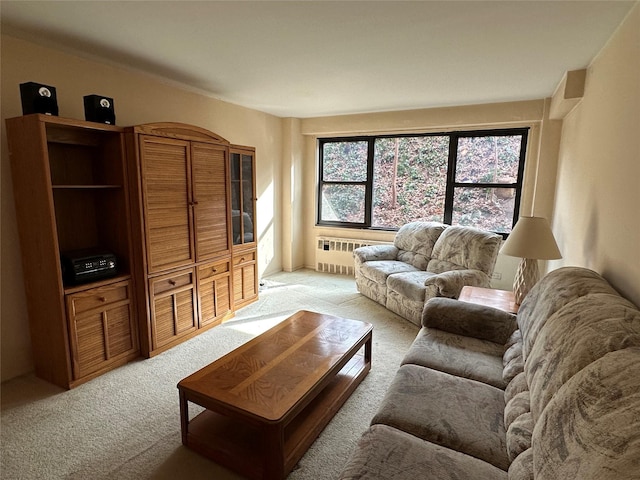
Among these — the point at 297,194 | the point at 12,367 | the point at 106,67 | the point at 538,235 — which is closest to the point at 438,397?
the point at 538,235

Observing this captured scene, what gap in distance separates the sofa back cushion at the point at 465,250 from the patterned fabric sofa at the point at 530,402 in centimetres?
155

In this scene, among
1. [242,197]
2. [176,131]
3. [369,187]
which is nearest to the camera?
[176,131]

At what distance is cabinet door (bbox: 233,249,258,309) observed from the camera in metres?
3.74

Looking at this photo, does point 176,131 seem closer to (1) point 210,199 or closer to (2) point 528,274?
(1) point 210,199

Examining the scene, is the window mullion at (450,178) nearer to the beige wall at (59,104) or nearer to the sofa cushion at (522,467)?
the beige wall at (59,104)

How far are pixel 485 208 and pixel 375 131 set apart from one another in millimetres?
1751

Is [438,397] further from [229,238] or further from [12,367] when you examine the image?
[12,367]

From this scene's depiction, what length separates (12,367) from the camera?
2.49 metres

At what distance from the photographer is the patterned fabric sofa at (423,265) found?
11.0ft

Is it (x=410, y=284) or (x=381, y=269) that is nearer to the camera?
(x=410, y=284)

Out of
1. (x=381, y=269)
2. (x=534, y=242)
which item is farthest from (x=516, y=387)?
(x=381, y=269)

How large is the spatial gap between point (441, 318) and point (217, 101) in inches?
130

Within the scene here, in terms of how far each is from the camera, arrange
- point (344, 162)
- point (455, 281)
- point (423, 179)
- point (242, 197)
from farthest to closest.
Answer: point (344, 162) < point (423, 179) < point (242, 197) < point (455, 281)

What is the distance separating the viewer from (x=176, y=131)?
2887mm
